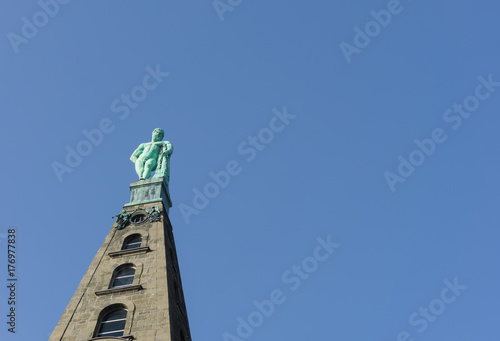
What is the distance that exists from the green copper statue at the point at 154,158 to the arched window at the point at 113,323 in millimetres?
15732

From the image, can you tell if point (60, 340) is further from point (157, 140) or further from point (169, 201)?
point (157, 140)

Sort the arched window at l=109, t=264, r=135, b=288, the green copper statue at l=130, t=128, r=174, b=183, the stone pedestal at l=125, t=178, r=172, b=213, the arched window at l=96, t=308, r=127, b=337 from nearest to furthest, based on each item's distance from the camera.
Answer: the arched window at l=96, t=308, r=127, b=337 < the arched window at l=109, t=264, r=135, b=288 < the stone pedestal at l=125, t=178, r=172, b=213 < the green copper statue at l=130, t=128, r=174, b=183

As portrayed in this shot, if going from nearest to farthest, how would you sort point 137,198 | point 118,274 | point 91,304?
point 91,304, point 118,274, point 137,198

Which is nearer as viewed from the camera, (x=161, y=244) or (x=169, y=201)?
(x=161, y=244)

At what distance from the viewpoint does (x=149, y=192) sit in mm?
52625

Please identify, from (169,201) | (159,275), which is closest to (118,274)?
(159,275)

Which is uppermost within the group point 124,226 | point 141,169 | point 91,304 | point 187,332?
point 141,169

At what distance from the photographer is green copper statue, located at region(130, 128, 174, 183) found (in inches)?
2160

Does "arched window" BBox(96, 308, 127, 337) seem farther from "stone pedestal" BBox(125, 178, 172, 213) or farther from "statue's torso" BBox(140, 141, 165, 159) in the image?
"statue's torso" BBox(140, 141, 165, 159)

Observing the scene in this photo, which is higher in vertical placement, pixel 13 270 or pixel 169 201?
pixel 169 201

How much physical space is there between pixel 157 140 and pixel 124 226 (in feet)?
37.1

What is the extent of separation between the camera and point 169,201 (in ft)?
178

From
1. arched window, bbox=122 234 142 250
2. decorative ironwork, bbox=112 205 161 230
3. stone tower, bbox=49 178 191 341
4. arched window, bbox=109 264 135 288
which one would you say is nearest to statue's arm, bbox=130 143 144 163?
stone tower, bbox=49 178 191 341

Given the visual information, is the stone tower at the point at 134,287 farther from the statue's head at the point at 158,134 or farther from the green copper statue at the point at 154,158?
the statue's head at the point at 158,134
